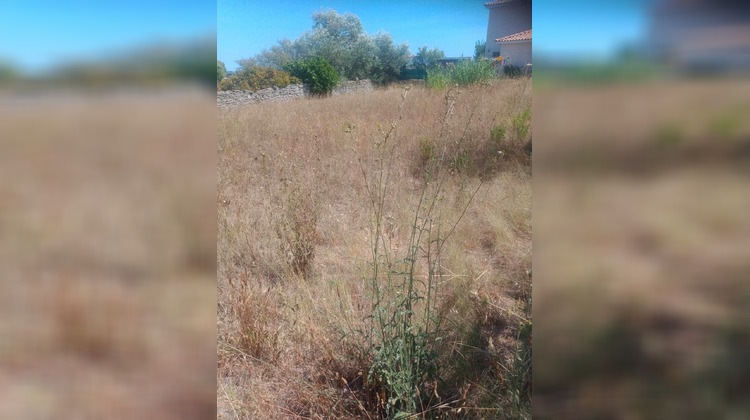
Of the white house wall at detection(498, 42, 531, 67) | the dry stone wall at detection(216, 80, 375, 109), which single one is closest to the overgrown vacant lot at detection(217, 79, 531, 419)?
the white house wall at detection(498, 42, 531, 67)

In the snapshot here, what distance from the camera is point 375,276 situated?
5.64 feet

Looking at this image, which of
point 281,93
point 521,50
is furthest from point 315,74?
point 521,50

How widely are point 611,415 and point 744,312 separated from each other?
0.18m

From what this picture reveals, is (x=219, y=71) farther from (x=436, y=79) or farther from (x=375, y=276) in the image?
(x=436, y=79)

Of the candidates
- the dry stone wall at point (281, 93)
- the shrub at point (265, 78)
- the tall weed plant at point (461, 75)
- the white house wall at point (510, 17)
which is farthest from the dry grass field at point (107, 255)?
the shrub at point (265, 78)

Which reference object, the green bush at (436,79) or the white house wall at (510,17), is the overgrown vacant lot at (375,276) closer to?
the white house wall at (510,17)

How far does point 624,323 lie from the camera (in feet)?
1.48

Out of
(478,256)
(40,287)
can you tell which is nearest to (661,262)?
Result: (40,287)

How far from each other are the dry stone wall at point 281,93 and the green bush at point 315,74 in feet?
0.73

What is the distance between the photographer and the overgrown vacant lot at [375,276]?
173 cm

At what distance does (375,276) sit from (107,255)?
960mm

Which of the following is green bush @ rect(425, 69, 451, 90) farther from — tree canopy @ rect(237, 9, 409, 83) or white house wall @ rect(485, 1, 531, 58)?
white house wall @ rect(485, 1, 531, 58)

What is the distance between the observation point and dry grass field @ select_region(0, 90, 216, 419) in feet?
2.69

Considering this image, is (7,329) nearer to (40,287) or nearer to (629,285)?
(40,287)
